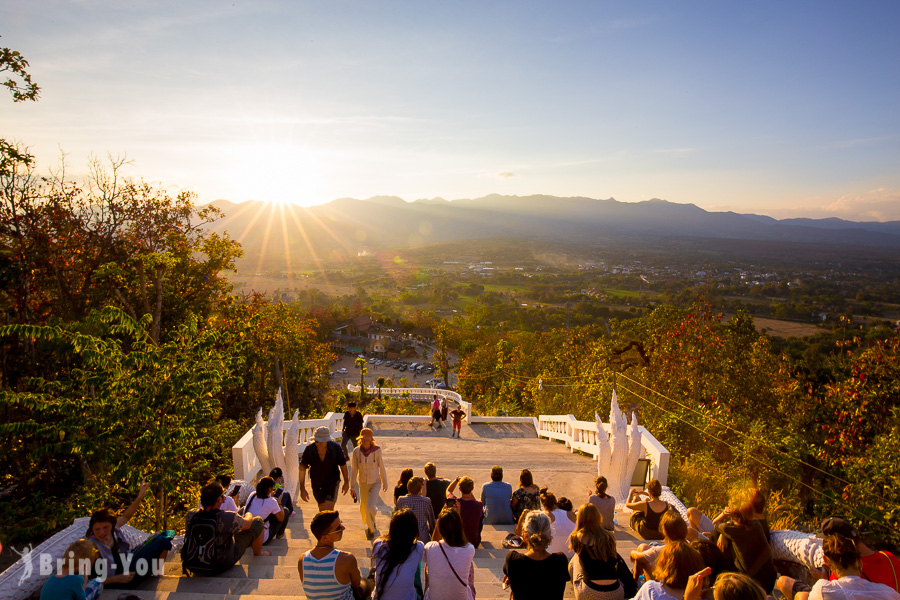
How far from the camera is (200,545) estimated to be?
482cm

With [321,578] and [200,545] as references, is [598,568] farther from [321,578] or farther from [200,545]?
[200,545]

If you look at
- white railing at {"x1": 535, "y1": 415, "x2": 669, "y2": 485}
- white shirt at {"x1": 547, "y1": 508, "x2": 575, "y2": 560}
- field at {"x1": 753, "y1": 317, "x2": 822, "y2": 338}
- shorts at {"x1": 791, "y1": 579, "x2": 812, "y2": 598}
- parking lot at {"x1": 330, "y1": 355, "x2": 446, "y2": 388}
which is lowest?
parking lot at {"x1": 330, "y1": 355, "x2": 446, "y2": 388}

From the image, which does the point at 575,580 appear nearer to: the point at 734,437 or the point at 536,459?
the point at 536,459

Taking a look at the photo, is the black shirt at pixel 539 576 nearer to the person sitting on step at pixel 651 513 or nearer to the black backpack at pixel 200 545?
the person sitting on step at pixel 651 513

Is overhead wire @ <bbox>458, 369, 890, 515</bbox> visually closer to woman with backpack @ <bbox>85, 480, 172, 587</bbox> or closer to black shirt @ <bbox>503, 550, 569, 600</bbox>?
black shirt @ <bbox>503, 550, 569, 600</bbox>

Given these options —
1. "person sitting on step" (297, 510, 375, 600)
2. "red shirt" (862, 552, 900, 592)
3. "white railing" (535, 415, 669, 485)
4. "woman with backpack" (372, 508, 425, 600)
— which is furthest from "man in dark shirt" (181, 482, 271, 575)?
"white railing" (535, 415, 669, 485)

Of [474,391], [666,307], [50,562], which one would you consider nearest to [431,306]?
[474,391]

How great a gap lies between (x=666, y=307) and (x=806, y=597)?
753 inches

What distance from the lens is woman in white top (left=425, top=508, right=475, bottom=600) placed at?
13.1 ft

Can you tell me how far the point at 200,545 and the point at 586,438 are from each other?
9025 mm

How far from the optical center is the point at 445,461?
11.3m

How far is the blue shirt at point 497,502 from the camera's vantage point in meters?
6.94

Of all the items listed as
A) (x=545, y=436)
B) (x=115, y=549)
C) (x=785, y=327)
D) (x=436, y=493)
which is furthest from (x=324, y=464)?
(x=785, y=327)

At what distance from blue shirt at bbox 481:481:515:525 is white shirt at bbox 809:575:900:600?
379cm
